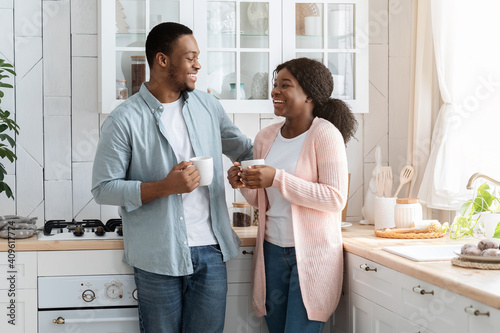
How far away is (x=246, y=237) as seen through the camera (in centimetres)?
242

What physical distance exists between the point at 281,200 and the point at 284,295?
1.13 feet

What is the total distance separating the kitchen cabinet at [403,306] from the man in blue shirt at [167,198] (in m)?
0.48

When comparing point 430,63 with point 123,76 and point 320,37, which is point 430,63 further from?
point 123,76

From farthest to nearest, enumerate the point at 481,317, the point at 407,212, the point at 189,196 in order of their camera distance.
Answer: the point at 407,212 < the point at 189,196 < the point at 481,317

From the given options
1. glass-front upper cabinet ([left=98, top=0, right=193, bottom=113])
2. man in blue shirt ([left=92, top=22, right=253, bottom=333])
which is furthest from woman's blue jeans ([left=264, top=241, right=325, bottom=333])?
glass-front upper cabinet ([left=98, top=0, right=193, bottom=113])

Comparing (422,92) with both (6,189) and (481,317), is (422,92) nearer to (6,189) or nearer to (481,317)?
(481,317)

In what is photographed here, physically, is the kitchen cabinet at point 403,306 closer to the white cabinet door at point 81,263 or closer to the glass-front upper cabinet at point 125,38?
the white cabinet door at point 81,263

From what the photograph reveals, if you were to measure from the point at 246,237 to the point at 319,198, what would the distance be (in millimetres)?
495

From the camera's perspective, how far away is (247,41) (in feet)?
9.09

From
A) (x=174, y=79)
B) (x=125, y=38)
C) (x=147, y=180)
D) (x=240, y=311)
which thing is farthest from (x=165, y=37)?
(x=240, y=311)

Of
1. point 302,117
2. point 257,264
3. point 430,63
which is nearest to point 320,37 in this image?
point 430,63

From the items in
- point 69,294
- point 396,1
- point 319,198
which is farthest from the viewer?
point 396,1

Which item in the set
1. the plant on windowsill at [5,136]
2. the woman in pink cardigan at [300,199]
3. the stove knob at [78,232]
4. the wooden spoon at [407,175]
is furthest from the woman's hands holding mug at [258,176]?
the plant on windowsill at [5,136]

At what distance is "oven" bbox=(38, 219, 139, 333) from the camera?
2.35 meters
